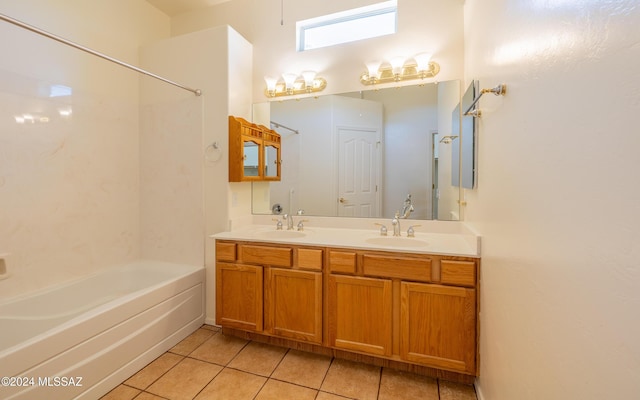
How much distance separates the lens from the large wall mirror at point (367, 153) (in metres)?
2.20

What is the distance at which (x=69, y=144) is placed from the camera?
2115mm

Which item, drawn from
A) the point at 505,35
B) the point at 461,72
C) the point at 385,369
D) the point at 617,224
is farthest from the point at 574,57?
the point at 385,369

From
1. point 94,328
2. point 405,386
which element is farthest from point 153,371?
point 405,386

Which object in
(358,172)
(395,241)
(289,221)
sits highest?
(358,172)

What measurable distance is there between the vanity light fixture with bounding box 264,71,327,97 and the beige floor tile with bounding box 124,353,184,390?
231cm

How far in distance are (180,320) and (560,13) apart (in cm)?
270

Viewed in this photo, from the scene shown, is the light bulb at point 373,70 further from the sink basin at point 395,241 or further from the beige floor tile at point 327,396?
the beige floor tile at point 327,396

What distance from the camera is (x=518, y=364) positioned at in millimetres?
975

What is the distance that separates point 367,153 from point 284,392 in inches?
71.4

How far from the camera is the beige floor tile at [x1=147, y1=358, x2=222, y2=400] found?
1.62 metres

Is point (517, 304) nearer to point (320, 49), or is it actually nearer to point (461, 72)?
point (461, 72)

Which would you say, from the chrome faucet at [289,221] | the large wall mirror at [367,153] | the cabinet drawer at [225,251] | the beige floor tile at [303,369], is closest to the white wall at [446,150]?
the large wall mirror at [367,153]

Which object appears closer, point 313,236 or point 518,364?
point 518,364

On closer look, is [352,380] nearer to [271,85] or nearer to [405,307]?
[405,307]
